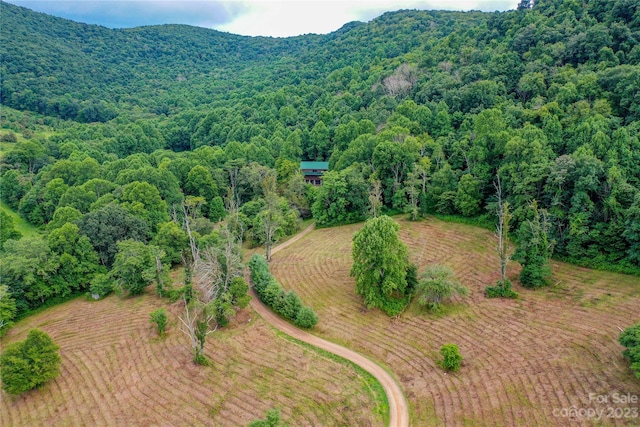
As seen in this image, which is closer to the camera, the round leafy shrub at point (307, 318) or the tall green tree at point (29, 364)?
the tall green tree at point (29, 364)

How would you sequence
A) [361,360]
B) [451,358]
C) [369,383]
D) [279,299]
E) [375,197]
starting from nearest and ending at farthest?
[451,358] → [369,383] → [361,360] → [279,299] → [375,197]

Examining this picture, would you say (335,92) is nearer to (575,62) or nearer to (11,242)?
(575,62)

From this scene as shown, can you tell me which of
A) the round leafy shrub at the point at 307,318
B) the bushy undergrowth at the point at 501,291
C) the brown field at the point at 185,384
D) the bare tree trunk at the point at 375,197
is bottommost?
the brown field at the point at 185,384

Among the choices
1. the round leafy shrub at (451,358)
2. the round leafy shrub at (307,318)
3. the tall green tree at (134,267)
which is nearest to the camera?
the round leafy shrub at (451,358)

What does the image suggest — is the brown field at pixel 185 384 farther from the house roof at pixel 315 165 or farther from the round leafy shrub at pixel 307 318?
the house roof at pixel 315 165

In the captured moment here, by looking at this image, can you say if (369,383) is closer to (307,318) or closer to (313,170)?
(307,318)

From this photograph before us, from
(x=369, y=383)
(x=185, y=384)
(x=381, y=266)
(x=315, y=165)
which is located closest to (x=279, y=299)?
(x=381, y=266)

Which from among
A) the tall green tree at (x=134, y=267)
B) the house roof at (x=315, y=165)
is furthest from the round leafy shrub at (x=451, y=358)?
the house roof at (x=315, y=165)
